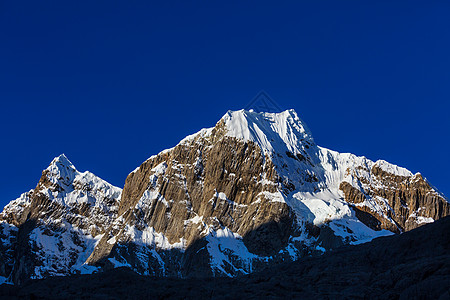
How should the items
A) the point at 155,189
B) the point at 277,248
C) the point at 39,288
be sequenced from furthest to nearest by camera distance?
the point at 155,189 < the point at 277,248 < the point at 39,288

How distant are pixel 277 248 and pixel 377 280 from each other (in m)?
121

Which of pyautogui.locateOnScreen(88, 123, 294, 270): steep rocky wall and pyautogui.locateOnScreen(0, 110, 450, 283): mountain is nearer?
pyautogui.locateOnScreen(0, 110, 450, 283): mountain

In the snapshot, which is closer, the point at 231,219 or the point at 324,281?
the point at 324,281

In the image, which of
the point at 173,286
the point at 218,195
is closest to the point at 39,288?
the point at 173,286

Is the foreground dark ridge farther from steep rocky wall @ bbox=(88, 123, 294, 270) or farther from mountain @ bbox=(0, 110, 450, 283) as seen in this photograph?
steep rocky wall @ bbox=(88, 123, 294, 270)

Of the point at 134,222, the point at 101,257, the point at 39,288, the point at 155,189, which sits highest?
the point at 155,189

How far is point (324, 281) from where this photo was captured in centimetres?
4838

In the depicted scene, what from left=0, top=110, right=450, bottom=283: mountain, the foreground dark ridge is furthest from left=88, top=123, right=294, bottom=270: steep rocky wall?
the foreground dark ridge

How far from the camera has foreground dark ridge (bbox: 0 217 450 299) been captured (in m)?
42.1

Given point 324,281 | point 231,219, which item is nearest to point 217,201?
point 231,219

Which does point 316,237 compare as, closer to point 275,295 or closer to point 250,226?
point 250,226

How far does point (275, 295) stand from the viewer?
45.3m

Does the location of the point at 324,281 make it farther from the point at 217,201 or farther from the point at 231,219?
the point at 217,201

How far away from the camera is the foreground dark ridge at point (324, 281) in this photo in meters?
42.1
